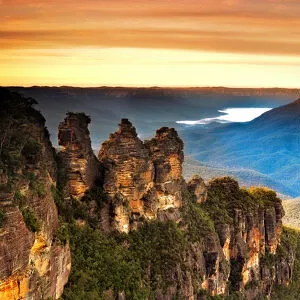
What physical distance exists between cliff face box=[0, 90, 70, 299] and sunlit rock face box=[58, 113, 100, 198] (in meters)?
2.35

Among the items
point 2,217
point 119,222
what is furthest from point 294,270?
point 2,217

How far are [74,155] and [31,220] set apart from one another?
39.2ft

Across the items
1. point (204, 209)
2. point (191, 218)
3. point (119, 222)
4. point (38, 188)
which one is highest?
point (38, 188)

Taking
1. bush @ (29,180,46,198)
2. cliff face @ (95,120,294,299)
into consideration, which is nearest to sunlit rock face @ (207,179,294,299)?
cliff face @ (95,120,294,299)

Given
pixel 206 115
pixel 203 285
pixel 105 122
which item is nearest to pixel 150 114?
pixel 105 122

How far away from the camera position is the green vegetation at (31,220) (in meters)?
32.2

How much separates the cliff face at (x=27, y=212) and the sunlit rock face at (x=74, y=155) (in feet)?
7.72

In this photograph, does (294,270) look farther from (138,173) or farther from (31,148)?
(31,148)

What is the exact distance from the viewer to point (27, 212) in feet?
107

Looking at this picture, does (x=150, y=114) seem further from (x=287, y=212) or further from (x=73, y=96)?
(x=73, y=96)

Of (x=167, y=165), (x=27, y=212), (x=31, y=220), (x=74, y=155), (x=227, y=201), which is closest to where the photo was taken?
(x=31, y=220)

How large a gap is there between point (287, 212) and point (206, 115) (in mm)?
29838

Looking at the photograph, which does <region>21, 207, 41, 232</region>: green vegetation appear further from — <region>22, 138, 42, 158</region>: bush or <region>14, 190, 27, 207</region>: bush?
<region>22, 138, 42, 158</region>: bush

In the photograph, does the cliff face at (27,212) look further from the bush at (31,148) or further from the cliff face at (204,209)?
the cliff face at (204,209)
